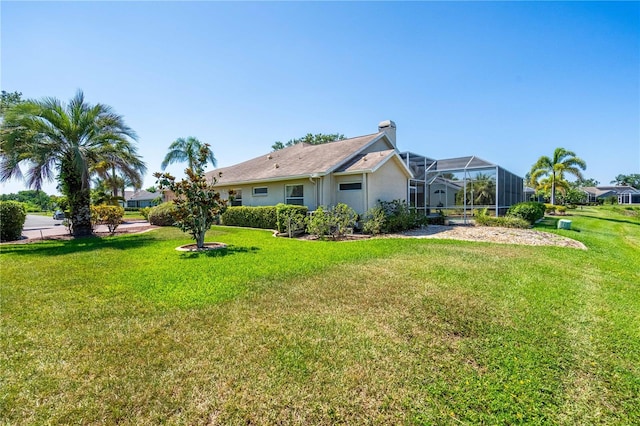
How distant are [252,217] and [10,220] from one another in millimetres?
11054

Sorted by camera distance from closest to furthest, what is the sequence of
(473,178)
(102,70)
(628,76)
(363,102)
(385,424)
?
(385,424)
(102,70)
(628,76)
(473,178)
(363,102)

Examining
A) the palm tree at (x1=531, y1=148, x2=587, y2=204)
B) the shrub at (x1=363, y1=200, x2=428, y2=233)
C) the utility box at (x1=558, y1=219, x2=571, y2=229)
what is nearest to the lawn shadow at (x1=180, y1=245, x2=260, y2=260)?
the shrub at (x1=363, y1=200, x2=428, y2=233)

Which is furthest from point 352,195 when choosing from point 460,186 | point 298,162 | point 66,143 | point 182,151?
point 182,151

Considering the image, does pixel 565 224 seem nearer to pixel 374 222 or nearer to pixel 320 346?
pixel 374 222

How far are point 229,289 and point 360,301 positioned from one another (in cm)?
253

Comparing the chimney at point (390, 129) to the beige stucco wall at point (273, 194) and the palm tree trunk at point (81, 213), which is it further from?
the palm tree trunk at point (81, 213)

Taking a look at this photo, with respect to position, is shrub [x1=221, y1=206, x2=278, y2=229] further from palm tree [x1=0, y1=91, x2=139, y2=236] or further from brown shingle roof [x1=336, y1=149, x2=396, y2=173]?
palm tree [x1=0, y1=91, x2=139, y2=236]

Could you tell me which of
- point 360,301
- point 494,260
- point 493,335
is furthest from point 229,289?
point 494,260

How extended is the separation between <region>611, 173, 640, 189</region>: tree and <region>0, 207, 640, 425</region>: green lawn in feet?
463

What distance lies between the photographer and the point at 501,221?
15750 millimetres

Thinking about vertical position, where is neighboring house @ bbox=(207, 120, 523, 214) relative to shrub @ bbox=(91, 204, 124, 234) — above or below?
above

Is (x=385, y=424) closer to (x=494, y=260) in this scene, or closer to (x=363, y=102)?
(x=494, y=260)

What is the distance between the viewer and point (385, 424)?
231 cm

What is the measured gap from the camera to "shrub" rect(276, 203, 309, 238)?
1330 centimetres
